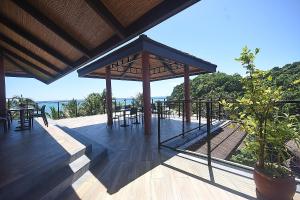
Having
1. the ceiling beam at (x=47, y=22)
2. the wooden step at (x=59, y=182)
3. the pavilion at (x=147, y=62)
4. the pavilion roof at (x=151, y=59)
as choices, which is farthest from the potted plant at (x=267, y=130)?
the ceiling beam at (x=47, y=22)

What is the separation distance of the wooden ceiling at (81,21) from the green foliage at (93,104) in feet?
24.6

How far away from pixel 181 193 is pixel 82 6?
12.0 ft

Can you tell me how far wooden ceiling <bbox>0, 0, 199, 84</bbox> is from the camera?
9.43 ft

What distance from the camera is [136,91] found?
14.8 metres

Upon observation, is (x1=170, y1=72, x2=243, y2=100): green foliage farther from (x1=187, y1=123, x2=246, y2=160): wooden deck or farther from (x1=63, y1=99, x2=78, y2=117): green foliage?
(x1=187, y1=123, x2=246, y2=160): wooden deck

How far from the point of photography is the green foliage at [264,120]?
6.46 feet

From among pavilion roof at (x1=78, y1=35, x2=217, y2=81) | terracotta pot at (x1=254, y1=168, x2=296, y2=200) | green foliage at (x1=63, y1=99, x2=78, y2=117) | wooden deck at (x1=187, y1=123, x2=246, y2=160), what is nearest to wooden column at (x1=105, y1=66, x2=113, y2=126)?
pavilion roof at (x1=78, y1=35, x2=217, y2=81)

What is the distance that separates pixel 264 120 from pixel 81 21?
3.87 metres

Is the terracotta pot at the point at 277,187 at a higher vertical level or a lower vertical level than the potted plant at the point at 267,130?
lower

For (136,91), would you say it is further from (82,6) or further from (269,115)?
(269,115)

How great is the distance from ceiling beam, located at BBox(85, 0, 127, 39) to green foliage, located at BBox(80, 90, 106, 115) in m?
10.3

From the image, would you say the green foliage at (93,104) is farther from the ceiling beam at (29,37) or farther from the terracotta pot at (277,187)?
the terracotta pot at (277,187)

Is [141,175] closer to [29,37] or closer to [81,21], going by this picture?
[81,21]

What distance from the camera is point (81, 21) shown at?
12.0 feet
